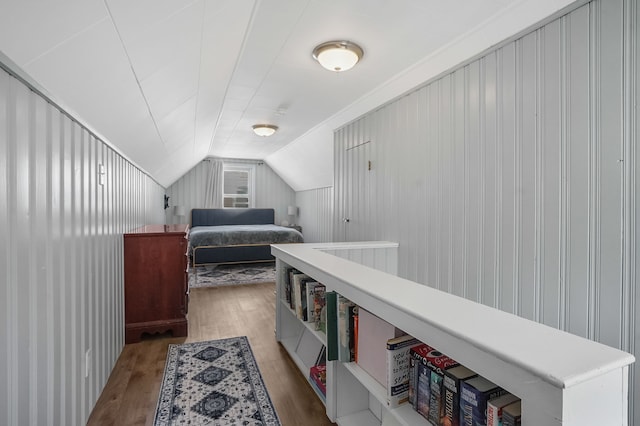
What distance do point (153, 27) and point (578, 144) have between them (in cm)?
205

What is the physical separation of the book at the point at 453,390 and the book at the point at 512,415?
0.14m

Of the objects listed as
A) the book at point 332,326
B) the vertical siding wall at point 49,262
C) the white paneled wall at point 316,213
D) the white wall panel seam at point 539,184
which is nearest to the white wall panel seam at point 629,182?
the white wall panel seam at point 539,184

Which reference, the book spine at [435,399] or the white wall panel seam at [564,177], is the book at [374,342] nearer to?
the book spine at [435,399]

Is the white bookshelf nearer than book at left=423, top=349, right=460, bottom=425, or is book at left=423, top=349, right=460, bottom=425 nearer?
the white bookshelf

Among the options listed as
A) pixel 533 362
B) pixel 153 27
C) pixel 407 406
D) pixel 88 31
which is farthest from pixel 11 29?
pixel 407 406

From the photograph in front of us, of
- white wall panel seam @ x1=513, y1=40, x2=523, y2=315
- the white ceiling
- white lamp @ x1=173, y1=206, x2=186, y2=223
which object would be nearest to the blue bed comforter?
white lamp @ x1=173, y1=206, x2=186, y2=223

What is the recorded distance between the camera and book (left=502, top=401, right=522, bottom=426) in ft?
2.53

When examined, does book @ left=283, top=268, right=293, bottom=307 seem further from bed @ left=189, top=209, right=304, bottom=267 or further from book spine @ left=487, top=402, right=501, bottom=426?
bed @ left=189, top=209, right=304, bottom=267

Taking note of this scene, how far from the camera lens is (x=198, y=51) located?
74.0 inches

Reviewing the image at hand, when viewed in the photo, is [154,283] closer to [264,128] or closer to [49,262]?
[49,262]

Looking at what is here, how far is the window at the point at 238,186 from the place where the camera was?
26.3 feet

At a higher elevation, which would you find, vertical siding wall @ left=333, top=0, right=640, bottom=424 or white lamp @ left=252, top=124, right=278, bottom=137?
white lamp @ left=252, top=124, right=278, bottom=137

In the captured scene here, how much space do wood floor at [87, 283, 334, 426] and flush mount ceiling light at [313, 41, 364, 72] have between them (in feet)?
7.37

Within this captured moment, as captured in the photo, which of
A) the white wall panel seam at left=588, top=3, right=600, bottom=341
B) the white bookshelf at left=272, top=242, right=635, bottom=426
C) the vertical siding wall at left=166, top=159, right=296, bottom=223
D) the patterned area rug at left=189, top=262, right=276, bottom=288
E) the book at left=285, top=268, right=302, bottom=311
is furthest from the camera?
the vertical siding wall at left=166, top=159, right=296, bottom=223
